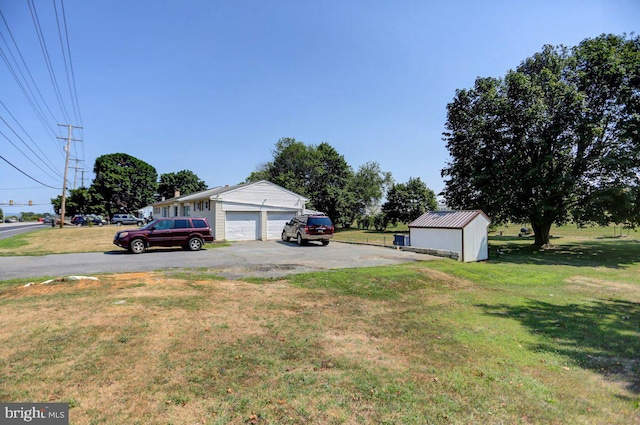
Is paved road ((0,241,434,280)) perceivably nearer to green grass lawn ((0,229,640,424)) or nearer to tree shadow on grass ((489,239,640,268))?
green grass lawn ((0,229,640,424))

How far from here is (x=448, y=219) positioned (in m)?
18.2

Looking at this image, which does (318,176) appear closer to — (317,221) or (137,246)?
(317,221)

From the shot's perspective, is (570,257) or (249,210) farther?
(249,210)

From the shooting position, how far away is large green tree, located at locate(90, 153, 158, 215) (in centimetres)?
5059

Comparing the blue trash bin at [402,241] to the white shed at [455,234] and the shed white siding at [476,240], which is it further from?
the shed white siding at [476,240]

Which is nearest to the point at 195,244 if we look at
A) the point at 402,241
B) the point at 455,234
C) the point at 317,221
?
the point at 317,221

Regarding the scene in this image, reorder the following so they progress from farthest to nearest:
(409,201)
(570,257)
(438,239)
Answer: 1. (409,201)
2. (570,257)
3. (438,239)

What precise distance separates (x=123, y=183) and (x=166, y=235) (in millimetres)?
44220

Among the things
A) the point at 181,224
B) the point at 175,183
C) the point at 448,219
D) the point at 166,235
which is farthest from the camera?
the point at 175,183

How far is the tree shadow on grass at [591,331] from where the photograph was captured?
4590 millimetres

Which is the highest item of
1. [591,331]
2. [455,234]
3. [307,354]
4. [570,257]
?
[455,234]

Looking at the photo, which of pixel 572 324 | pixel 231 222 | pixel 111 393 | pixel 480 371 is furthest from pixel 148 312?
pixel 231 222

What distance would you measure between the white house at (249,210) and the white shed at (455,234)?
32.9 ft

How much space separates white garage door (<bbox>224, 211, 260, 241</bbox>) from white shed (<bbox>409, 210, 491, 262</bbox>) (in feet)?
36.7
